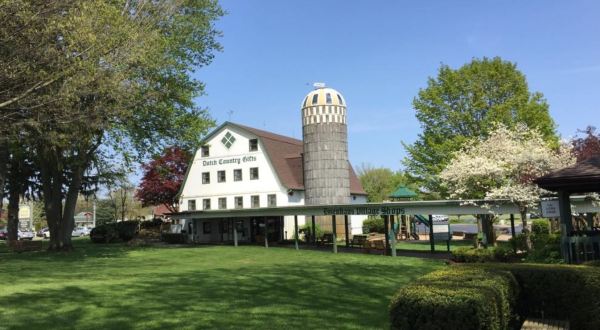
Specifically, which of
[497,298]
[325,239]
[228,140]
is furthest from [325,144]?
[497,298]

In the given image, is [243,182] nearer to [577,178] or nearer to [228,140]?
[228,140]

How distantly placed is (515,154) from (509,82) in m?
12.2

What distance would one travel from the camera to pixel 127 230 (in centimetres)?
4641

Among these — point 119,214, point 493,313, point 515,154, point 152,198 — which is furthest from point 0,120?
point 119,214

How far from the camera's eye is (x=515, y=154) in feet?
81.4

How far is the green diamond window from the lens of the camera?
45781 millimetres

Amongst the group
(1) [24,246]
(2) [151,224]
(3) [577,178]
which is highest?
(3) [577,178]

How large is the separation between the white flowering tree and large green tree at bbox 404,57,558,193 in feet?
15.8

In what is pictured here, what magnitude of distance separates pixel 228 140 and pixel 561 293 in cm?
4026

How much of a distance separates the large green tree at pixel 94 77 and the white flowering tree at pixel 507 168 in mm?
15395

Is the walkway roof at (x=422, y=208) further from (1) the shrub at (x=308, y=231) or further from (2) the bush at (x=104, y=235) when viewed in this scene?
(2) the bush at (x=104, y=235)

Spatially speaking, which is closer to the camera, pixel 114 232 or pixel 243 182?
pixel 243 182

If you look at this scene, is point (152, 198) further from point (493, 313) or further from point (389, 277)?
point (493, 313)

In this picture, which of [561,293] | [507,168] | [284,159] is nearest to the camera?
[561,293]
